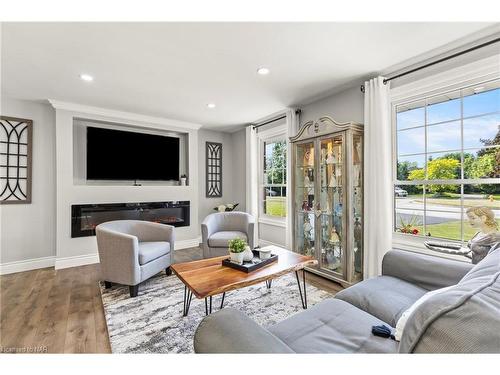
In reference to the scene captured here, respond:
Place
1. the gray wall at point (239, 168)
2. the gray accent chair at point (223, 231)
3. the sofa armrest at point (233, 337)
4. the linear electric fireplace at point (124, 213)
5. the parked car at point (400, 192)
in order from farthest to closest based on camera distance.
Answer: the gray wall at point (239, 168) < the linear electric fireplace at point (124, 213) < the gray accent chair at point (223, 231) < the parked car at point (400, 192) < the sofa armrest at point (233, 337)

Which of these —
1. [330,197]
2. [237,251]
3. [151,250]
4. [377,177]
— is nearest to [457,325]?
[237,251]

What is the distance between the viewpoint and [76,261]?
3.55 m

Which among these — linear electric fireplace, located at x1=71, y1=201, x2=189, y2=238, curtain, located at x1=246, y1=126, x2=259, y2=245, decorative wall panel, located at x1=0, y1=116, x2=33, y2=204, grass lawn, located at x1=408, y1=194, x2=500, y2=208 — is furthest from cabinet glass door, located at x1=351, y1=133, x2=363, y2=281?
decorative wall panel, located at x1=0, y1=116, x2=33, y2=204

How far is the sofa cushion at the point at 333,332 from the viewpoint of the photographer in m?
1.14

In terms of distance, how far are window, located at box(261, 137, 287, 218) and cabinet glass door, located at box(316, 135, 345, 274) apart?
1262 mm

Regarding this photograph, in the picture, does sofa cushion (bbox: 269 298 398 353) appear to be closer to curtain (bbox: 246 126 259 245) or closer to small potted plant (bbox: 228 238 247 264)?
small potted plant (bbox: 228 238 247 264)

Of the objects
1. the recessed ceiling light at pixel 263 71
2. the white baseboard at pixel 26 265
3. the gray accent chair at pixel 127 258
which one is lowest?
the white baseboard at pixel 26 265

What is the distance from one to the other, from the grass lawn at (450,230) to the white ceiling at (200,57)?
1.65 m

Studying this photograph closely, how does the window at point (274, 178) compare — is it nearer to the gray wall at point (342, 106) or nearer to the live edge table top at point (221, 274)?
the gray wall at point (342, 106)

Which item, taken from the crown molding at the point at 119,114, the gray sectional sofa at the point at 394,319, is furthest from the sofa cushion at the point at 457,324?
the crown molding at the point at 119,114

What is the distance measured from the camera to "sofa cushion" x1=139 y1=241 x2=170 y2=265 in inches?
106
